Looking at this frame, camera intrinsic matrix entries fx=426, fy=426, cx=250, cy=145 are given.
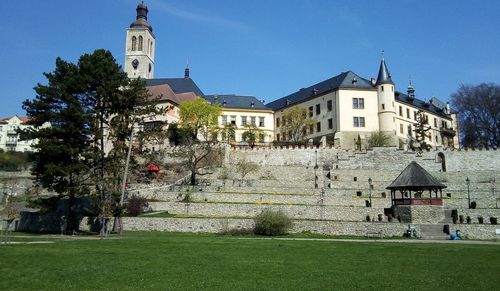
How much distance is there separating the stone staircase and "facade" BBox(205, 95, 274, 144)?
41920 millimetres

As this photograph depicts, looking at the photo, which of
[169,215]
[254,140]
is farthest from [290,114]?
[169,215]

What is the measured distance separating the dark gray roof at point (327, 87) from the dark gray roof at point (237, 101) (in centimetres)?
432

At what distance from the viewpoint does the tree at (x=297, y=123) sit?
70000 mm

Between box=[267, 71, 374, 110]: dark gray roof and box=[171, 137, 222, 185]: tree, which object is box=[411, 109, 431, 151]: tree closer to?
box=[267, 71, 374, 110]: dark gray roof

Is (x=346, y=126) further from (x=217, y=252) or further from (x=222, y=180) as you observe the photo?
(x=217, y=252)

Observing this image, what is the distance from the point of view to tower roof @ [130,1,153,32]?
90.4 m

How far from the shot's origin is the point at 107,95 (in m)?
33.0

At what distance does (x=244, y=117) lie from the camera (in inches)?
2992

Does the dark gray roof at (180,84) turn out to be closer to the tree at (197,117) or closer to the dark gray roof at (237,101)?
the dark gray roof at (237,101)

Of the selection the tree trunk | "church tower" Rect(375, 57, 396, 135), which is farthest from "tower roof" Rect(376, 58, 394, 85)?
the tree trunk

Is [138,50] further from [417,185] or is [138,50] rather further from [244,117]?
[417,185]

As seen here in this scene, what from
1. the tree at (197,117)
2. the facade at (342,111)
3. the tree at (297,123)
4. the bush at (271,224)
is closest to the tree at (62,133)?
the bush at (271,224)

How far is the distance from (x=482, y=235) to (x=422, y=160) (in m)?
26.1

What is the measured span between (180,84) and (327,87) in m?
28.1
